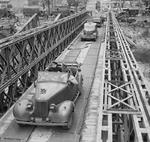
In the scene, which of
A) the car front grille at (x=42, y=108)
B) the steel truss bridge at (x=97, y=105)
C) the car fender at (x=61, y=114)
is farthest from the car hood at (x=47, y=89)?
the steel truss bridge at (x=97, y=105)

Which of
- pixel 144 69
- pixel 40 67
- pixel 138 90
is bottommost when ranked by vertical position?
pixel 144 69

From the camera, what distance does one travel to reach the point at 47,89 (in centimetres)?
923

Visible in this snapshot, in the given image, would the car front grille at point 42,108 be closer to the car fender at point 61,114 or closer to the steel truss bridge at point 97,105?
the car fender at point 61,114

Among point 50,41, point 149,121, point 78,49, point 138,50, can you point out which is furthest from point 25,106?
point 138,50

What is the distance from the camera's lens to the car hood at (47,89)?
882 centimetres

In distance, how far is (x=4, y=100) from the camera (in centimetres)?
1369

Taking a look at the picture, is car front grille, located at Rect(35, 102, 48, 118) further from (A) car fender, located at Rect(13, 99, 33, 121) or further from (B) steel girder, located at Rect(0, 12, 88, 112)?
(B) steel girder, located at Rect(0, 12, 88, 112)

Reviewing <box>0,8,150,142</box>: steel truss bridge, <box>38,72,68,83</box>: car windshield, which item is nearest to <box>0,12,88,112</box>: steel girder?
<box>0,8,150,142</box>: steel truss bridge

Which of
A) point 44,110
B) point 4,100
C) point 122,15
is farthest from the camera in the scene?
point 122,15

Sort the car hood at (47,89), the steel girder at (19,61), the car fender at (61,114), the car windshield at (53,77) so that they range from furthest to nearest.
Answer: the steel girder at (19,61) < the car windshield at (53,77) < the car hood at (47,89) < the car fender at (61,114)

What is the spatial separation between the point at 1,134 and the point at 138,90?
580 centimetres

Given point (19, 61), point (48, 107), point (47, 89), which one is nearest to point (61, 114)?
point (48, 107)

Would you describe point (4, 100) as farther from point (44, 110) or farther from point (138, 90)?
point (138, 90)

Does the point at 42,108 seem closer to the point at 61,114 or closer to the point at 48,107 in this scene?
the point at 48,107
